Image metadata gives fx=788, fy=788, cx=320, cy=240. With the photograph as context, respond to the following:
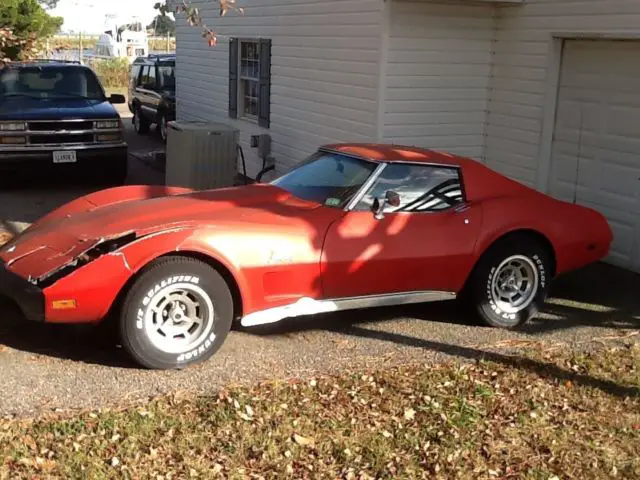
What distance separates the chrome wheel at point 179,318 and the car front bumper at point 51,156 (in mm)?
6992

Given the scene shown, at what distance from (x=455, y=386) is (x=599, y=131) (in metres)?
4.36

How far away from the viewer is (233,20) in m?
13.0

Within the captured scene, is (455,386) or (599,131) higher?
(599,131)

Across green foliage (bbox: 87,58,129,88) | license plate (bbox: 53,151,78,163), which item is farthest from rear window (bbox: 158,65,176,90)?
green foliage (bbox: 87,58,129,88)

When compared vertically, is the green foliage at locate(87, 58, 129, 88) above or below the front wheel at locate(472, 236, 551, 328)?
above

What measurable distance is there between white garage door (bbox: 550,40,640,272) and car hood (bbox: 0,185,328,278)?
3.84 meters

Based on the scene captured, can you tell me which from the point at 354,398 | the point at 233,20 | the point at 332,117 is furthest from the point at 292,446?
the point at 233,20

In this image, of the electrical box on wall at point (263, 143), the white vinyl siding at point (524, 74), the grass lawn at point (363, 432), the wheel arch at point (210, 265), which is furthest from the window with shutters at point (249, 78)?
the grass lawn at point (363, 432)

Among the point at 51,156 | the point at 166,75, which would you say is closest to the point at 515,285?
the point at 51,156

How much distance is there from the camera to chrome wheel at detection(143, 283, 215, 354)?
4895 mm

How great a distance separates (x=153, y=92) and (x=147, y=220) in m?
14.0

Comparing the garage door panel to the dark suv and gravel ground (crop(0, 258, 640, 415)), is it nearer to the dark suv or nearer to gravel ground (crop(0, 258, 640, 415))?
gravel ground (crop(0, 258, 640, 415))

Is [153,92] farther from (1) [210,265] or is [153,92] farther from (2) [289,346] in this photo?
(1) [210,265]

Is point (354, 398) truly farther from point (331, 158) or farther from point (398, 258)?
point (331, 158)
